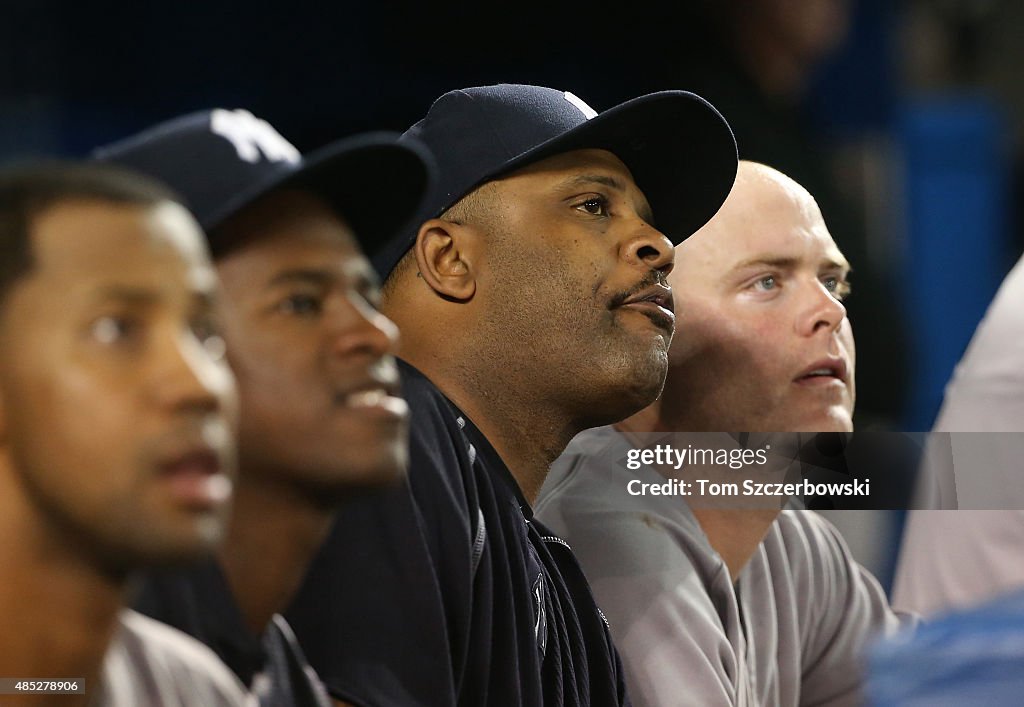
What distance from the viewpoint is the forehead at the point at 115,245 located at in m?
0.77

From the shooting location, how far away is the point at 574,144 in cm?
141

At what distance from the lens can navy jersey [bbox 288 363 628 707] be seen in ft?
3.67

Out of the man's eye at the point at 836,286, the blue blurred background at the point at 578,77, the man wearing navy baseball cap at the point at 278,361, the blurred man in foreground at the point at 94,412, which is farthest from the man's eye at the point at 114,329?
the blue blurred background at the point at 578,77

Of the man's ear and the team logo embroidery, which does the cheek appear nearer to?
the man's ear

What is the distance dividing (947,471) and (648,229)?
38 centimetres

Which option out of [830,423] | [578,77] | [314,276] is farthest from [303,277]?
[578,77]

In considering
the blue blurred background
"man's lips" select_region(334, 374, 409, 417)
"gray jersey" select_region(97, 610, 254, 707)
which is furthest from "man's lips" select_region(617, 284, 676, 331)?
the blue blurred background

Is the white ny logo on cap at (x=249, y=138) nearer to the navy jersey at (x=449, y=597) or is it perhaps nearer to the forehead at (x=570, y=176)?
the navy jersey at (x=449, y=597)

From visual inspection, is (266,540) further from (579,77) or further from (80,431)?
(579,77)

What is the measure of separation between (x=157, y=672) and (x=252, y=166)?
0.30 m

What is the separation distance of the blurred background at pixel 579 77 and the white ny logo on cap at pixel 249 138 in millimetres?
1227

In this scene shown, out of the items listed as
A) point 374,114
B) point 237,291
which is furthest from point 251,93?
point 237,291

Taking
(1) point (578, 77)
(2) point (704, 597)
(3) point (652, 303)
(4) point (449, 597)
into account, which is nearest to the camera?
(4) point (449, 597)

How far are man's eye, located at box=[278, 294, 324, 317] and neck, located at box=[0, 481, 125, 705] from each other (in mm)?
213
